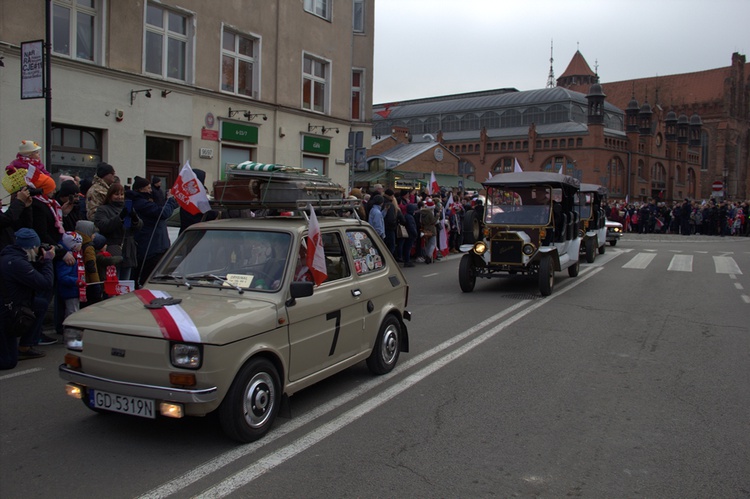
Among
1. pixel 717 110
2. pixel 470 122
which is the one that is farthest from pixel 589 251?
pixel 717 110

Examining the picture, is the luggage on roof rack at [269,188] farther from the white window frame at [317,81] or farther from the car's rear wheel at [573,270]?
the white window frame at [317,81]

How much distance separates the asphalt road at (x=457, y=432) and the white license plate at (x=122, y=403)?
286mm

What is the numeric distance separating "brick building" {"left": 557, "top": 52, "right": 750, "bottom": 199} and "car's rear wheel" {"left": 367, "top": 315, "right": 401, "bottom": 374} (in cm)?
8464

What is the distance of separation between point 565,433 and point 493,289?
26.9 ft

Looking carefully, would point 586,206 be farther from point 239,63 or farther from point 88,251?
point 88,251

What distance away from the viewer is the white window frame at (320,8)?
21.5m

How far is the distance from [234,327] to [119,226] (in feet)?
14.8

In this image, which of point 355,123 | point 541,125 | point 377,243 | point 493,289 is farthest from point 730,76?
point 377,243

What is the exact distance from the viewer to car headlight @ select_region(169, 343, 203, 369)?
4.21 m

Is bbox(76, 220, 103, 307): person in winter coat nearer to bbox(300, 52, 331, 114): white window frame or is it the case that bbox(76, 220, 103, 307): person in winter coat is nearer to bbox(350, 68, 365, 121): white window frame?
bbox(300, 52, 331, 114): white window frame

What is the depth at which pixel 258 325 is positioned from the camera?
15.0 ft

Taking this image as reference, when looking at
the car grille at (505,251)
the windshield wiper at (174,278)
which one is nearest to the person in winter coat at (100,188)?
the windshield wiper at (174,278)

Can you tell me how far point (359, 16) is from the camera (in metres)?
24.9

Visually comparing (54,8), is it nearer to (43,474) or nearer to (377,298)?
(377,298)
